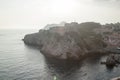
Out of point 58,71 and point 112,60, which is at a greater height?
point 58,71

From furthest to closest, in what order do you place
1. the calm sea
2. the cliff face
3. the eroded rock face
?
1. the cliff face
2. the eroded rock face
3. the calm sea

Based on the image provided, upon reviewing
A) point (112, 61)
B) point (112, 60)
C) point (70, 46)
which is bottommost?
point (112, 61)

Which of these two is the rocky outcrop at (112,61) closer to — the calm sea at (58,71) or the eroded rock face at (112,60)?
the eroded rock face at (112,60)

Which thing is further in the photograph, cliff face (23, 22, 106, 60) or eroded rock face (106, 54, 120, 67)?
cliff face (23, 22, 106, 60)

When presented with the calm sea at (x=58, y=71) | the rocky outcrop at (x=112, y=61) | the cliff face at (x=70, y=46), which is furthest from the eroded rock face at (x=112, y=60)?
the cliff face at (x=70, y=46)

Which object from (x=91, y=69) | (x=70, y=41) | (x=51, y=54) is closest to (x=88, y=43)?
(x=70, y=41)

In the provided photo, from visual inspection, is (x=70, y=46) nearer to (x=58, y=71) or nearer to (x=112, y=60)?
(x=112, y=60)

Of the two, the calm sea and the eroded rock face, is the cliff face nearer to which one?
the calm sea

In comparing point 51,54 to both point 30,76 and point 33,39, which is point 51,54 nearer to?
point 30,76

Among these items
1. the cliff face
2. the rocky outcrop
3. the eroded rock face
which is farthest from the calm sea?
the cliff face

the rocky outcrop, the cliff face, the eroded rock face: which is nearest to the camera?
the rocky outcrop

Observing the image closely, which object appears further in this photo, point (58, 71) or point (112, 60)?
point (112, 60)

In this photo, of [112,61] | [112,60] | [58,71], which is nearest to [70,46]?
[112,60]

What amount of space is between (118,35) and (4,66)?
451 feet
